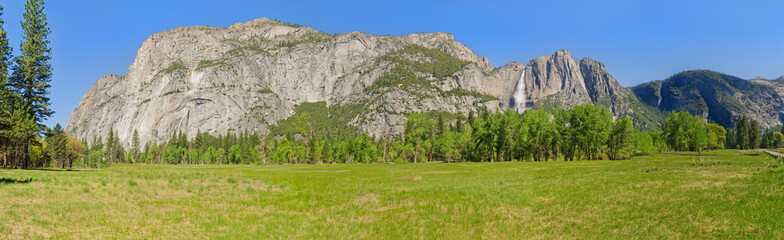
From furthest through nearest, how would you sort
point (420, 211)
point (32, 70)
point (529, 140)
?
point (529, 140) < point (32, 70) < point (420, 211)

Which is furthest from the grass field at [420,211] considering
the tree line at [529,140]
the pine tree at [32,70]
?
the tree line at [529,140]

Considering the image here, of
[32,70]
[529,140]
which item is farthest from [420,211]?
[529,140]

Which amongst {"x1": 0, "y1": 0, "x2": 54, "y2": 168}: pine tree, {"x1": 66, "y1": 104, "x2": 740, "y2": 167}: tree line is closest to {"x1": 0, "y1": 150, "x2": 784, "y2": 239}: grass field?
{"x1": 0, "y1": 0, "x2": 54, "y2": 168}: pine tree

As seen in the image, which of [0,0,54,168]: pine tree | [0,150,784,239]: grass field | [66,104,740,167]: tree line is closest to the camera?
[0,150,784,239]: grass field

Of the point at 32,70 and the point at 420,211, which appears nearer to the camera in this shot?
the point at 420,211

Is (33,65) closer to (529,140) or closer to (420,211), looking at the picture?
(420,211)

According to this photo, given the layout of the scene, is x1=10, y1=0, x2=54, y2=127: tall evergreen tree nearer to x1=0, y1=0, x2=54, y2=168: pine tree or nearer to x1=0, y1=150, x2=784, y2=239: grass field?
x1=0, y1=0, x2=54, y2=168: pine tree

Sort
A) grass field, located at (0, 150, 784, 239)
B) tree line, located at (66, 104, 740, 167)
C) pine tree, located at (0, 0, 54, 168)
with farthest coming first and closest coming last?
tree line, located at (66, 104, 740, 167) → pine tree, located at (0, 0, 54, 168) → grass field, located at (0, 150, 784, 239)

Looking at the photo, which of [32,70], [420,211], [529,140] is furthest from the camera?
[529,140]

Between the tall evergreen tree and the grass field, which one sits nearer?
the grass field

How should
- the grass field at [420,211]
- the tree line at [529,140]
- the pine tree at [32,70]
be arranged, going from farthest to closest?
1. the tree line at [529,140]
2. the pine tree at [32,70]
3. the grass field at [420,211]

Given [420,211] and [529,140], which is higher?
[529,140]

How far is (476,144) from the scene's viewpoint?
327ft

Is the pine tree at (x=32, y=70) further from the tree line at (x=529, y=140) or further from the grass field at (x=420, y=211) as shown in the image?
the tree line at (x=529, y=140)
